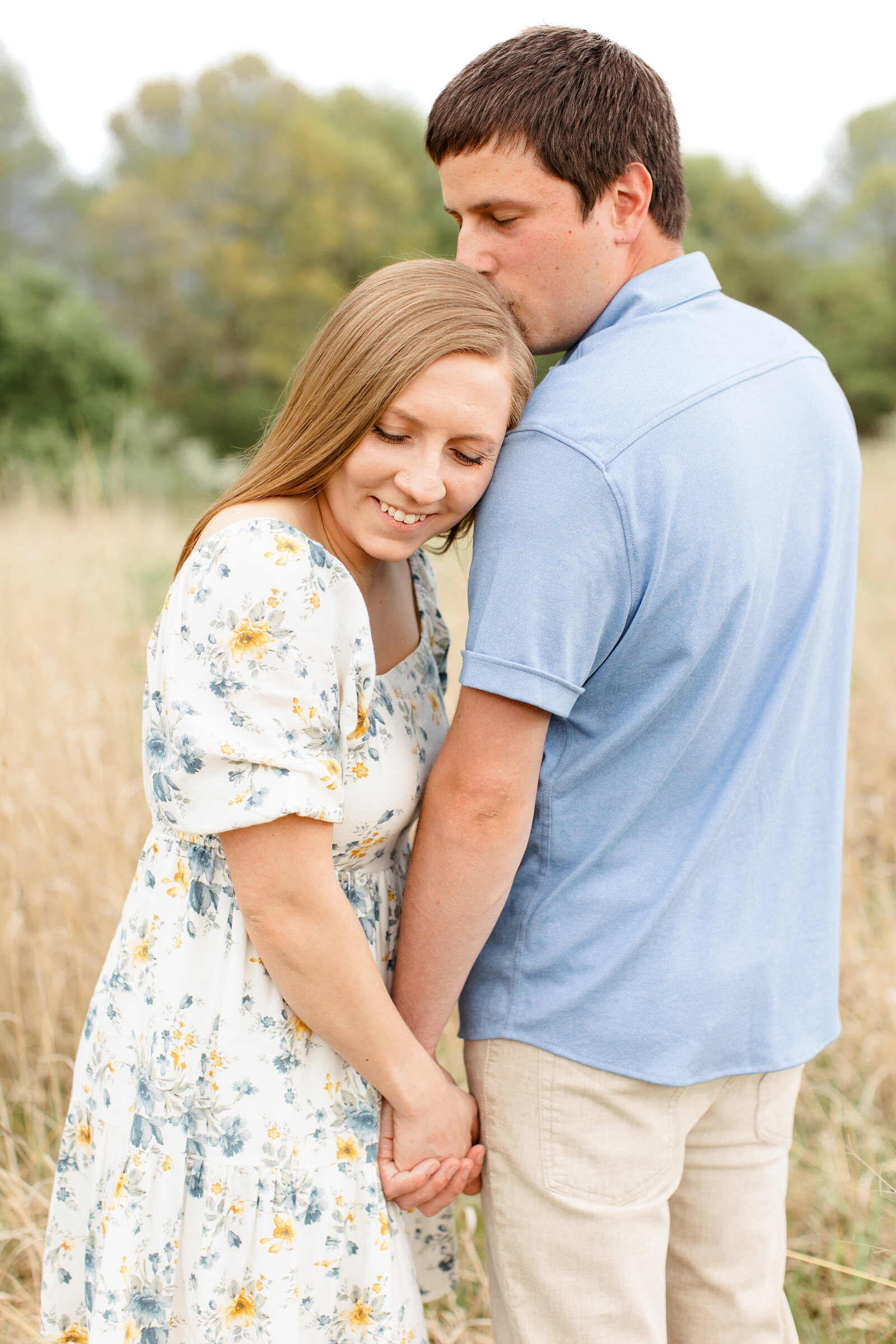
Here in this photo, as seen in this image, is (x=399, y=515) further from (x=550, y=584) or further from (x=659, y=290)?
(x=659, y=290)

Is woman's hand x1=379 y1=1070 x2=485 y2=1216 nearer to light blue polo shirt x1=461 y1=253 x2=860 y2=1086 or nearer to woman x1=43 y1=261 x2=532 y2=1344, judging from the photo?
woman x1=43 y1=261 x2=532 y2=1344

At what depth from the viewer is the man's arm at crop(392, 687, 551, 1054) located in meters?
1.27

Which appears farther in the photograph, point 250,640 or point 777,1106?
point 777,1106

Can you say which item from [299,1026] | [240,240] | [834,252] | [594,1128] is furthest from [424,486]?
[834,252]

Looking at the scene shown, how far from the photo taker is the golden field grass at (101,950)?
7.50 ft

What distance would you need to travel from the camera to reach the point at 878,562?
688 centimetres

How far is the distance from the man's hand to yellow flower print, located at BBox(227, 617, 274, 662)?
672mm

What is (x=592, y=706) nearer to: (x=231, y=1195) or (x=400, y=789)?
(x=400, y=789)

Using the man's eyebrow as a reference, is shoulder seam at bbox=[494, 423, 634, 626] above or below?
below

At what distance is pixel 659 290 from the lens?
1.40m

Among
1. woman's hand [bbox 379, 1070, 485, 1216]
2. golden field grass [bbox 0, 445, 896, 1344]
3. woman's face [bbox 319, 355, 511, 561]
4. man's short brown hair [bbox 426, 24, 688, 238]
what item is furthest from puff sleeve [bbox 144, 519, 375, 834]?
golden field grass [bbox 0, 445, 896, 1344]

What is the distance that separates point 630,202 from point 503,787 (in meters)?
0.82

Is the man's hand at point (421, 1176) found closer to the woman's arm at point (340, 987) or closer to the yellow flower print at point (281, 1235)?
the woman's arm at point (340, 987)

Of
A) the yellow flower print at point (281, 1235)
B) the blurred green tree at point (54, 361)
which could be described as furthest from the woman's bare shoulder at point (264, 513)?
the blurred green tree at point (54, 361)
